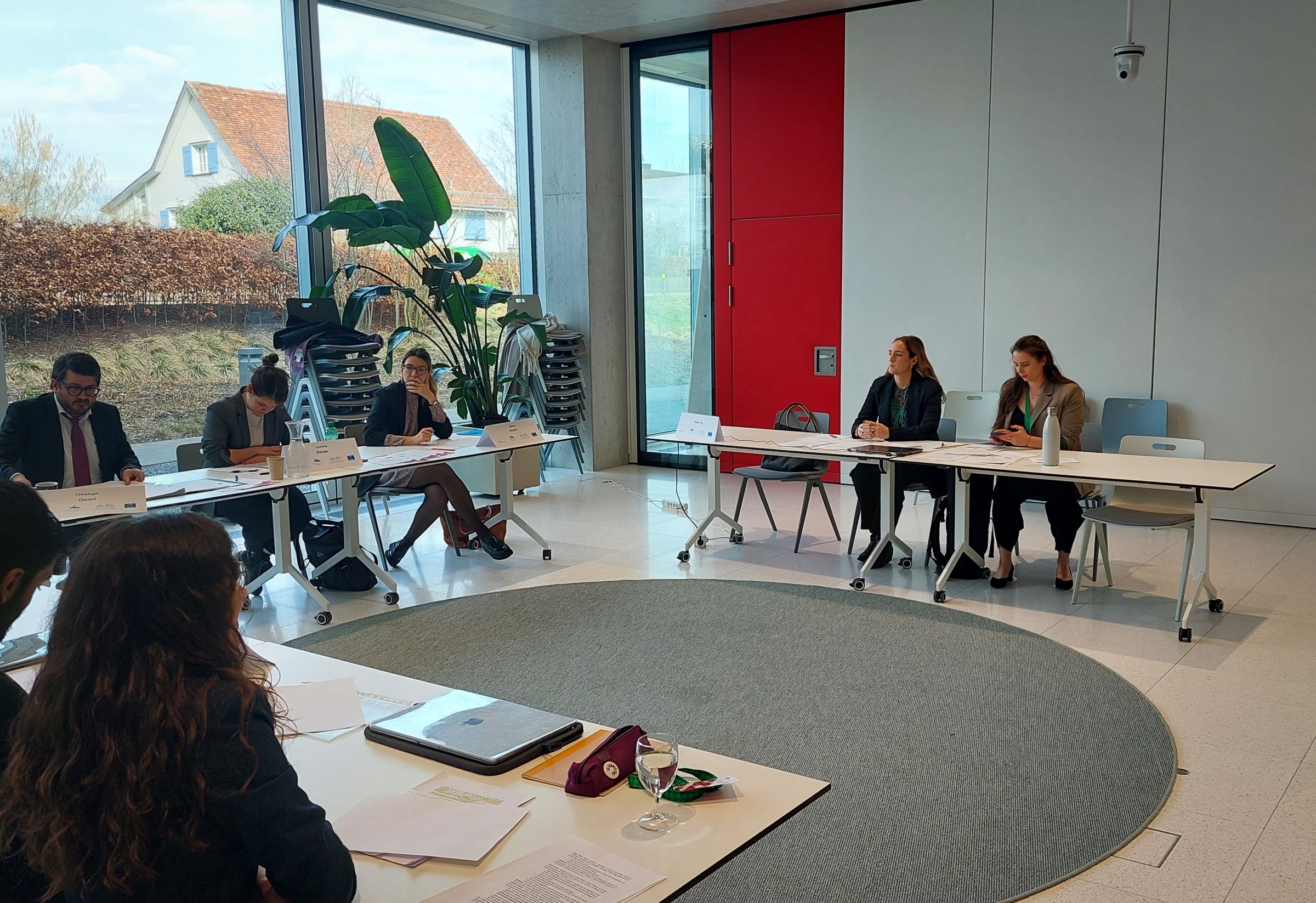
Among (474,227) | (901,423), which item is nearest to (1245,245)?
(901,423)

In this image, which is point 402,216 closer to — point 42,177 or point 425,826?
point 42,177

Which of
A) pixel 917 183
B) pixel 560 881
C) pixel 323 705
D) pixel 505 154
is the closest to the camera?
pixel 560 881

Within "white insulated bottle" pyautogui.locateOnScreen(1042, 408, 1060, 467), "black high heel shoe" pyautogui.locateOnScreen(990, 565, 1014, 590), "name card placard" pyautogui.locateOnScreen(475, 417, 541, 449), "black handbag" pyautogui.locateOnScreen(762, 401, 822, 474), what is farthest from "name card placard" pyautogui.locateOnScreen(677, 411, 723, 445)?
"white insulated bottle" pyautogui.locateOnScreen(1042, 408, 1060, 467)

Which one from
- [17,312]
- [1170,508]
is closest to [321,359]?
[17,312]

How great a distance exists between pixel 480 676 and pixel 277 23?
525 centimetres

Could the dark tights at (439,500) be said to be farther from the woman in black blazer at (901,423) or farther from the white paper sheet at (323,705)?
the white paper sheet at (323,705)

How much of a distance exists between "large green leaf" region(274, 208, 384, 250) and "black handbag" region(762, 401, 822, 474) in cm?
307

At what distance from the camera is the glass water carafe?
5211mm

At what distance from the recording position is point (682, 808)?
1.92 m

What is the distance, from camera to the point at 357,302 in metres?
7.41

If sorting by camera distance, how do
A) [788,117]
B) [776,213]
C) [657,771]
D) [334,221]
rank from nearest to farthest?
[657,771] < [334,221] < [788,117] < [776,213]

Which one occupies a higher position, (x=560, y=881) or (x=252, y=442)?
(x=252, y=442)

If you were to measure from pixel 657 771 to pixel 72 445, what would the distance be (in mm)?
4224

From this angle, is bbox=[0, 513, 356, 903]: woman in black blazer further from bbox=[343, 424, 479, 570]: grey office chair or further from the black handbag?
the black handbag
